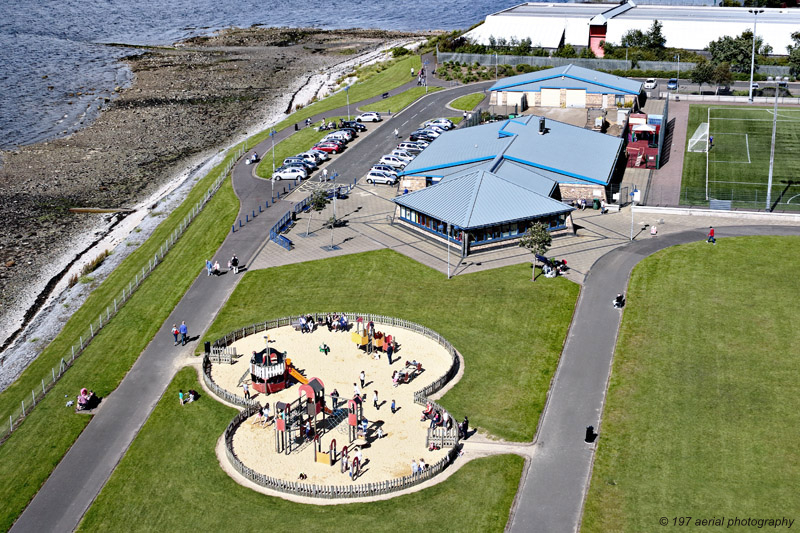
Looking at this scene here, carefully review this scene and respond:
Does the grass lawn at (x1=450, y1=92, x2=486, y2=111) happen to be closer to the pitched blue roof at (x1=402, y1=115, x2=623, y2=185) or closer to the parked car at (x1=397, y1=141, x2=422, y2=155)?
the parked car at (x1=397, y1=141, x2=422, y2=155)

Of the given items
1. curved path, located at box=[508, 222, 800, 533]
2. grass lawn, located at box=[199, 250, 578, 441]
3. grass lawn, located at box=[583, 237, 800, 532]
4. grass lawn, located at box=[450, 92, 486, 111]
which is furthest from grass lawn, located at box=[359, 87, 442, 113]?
grass lawn, located at box=[583, 237, 800, 532]

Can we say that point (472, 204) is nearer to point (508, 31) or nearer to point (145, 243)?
point (145, 243)

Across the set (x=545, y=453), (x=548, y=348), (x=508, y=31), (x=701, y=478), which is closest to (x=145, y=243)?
(x=548, y=348)

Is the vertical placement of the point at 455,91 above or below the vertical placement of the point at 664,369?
above

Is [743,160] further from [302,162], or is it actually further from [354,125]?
[302,162]

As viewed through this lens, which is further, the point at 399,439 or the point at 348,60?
the point at 348,60

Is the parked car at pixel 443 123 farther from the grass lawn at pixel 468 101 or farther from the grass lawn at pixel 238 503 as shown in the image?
the grass lawn at pixel 238 503

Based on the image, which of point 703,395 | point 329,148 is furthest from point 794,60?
point 703,395
